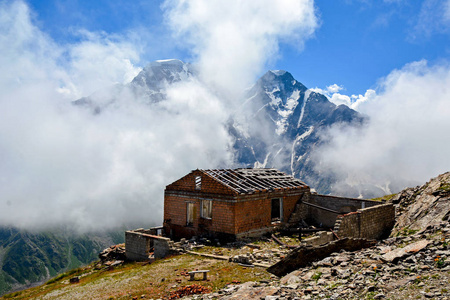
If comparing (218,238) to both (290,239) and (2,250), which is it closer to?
(290,239)

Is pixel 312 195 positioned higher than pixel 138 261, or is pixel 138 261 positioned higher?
pixel 312 195

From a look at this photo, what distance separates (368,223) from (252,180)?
8.63m

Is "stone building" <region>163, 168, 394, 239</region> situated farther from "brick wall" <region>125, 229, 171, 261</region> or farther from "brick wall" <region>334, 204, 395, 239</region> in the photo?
"brick wall" <region>125, 229, 171, 261</region>

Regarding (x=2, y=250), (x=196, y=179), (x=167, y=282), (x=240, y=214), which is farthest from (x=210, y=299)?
(x=2, y=250)

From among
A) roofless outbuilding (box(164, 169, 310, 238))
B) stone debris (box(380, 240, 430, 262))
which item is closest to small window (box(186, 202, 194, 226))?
roofless outbuilding (box(164, 169, 310, 238))

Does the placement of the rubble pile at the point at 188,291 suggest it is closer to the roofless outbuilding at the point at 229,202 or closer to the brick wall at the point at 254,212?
the roofless outbuilding at the point at 229,202

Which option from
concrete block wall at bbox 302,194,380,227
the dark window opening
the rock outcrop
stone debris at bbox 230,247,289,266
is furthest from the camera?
concrete block wall at bbox 302,194,380,227

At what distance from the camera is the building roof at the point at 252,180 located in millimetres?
22500

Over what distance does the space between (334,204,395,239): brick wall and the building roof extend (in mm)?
6230

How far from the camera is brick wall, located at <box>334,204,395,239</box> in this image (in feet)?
61.1

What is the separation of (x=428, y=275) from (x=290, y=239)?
46.5ft

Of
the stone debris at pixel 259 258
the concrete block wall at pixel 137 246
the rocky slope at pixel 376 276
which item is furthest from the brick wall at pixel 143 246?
the rocky slope at pixel 376 276

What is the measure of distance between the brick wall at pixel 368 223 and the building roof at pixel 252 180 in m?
6.23

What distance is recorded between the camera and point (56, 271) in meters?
171
